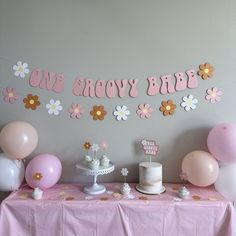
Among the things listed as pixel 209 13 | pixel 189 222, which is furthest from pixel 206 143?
pixel 209 13

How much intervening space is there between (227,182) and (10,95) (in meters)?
1.74

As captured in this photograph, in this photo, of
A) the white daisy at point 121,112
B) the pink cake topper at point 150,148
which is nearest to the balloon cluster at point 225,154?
the pink cake topper at point 150,148

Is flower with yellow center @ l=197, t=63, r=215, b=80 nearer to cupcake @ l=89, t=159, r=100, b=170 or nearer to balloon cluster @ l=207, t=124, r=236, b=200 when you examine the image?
balloon cluster @ l=207, t=124, r=236, b=200

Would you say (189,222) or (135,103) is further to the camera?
(135,103)

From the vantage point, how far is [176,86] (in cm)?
189

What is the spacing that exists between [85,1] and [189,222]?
5.76 feet

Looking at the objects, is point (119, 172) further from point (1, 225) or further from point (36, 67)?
point (36, 67)

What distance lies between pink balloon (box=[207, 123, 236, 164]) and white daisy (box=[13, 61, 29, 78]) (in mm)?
1488

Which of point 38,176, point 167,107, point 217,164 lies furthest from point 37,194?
point 217,164

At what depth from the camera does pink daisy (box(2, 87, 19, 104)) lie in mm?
1924

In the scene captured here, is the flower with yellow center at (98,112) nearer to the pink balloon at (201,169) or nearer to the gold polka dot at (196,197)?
the pink balloon at (201,169)

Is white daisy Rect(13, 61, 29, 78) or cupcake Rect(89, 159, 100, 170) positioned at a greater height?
white daisy Rect(13, 61, 29, 78)

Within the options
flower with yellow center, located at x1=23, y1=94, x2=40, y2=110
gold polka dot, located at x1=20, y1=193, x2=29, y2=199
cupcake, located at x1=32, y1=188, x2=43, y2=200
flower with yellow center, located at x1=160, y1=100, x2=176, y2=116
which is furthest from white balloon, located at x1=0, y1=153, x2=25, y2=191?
flower with yellow center, located at x1=160, y1=100, x2=176, y2=116

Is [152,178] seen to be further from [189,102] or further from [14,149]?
[14,149]
